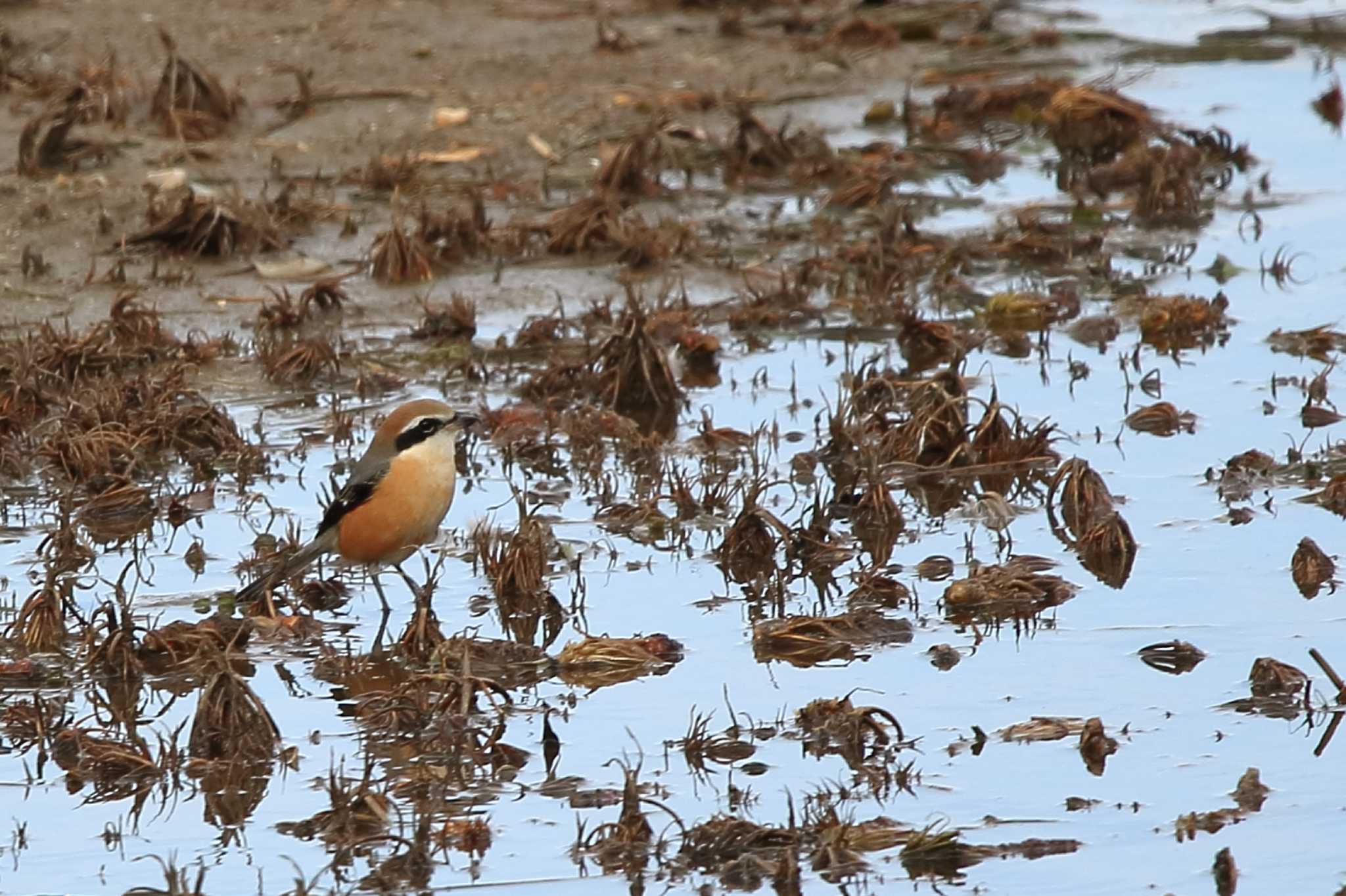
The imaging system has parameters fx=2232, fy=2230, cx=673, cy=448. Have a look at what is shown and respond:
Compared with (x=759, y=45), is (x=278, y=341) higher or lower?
lower

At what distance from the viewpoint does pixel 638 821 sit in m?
7.04

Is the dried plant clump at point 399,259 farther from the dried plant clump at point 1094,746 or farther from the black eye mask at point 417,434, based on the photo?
the dried plant clump at point 1094,746

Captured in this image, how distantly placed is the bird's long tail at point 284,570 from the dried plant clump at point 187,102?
272 inches

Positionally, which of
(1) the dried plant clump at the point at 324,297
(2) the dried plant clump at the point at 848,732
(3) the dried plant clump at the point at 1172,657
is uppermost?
(1) the dried plant clump at the point at 324,297

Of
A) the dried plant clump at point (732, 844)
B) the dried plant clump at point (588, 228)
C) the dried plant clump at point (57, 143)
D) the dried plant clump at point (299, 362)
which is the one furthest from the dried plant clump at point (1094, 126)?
the dried plant clump at point (732, 844)

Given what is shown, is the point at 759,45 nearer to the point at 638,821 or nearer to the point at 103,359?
the point at 103,359

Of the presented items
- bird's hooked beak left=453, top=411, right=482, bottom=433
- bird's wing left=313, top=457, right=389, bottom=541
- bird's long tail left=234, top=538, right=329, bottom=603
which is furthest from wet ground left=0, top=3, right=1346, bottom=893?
bird's hooked beak left=453, top=411, right=482, bottom=433

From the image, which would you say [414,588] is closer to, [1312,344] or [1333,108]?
[1312,344]

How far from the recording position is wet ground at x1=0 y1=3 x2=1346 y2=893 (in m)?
7.32

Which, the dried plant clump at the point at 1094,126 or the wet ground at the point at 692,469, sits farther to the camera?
the dried plant clump at the point at 1094,126

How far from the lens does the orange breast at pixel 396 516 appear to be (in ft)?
30.1

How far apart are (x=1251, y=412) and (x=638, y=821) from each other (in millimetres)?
5775

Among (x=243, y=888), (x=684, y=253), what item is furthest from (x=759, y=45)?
(x=243, y=888)

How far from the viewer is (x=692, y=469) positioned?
11023 mm
